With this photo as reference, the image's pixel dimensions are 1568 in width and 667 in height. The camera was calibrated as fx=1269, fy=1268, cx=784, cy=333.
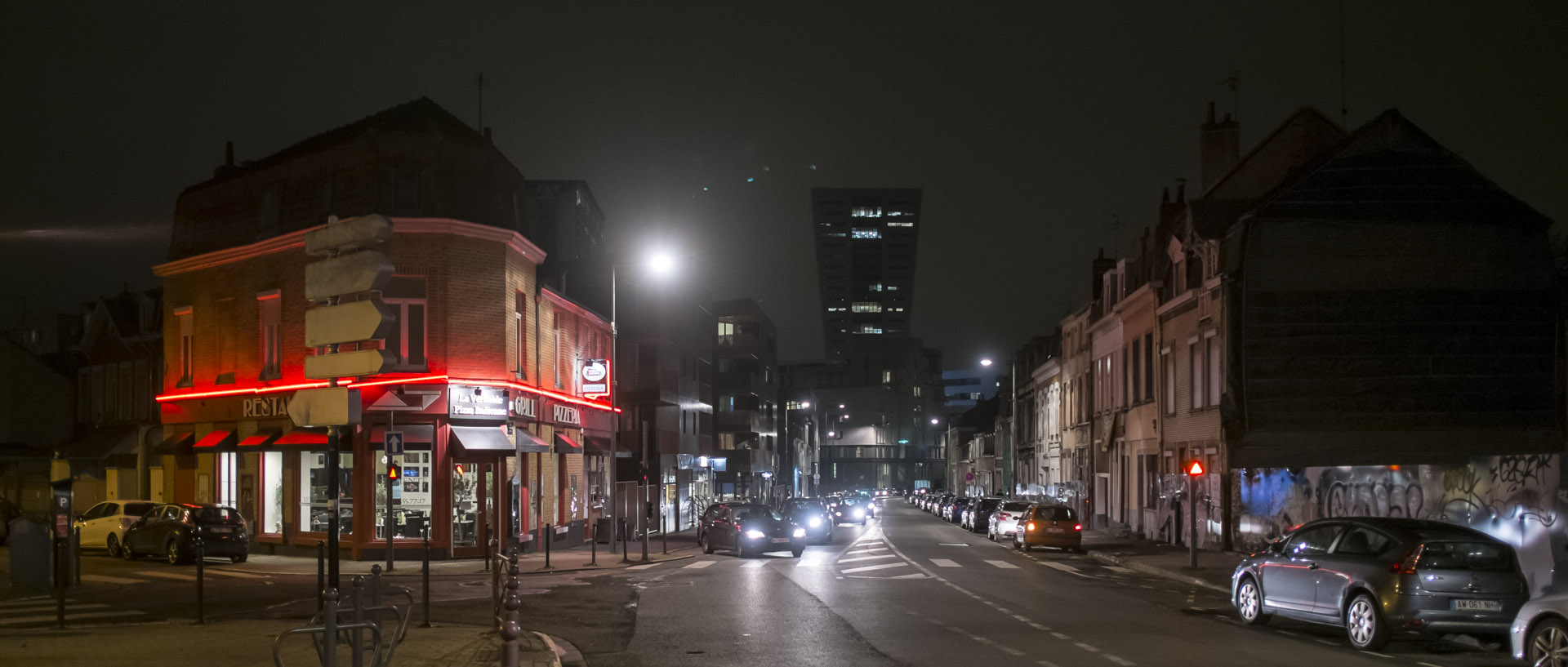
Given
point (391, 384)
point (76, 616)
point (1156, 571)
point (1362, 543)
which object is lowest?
point (1156, 571)

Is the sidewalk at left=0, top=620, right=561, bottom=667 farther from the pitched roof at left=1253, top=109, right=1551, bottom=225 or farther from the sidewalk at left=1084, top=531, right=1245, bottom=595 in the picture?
the pitched roof at left=1253, top=109, right=1551, bottom=225

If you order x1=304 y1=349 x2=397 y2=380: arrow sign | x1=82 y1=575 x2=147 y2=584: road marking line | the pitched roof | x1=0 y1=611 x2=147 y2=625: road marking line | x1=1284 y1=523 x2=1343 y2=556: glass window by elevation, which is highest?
the pitched roof

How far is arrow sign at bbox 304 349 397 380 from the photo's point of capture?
11523 mm

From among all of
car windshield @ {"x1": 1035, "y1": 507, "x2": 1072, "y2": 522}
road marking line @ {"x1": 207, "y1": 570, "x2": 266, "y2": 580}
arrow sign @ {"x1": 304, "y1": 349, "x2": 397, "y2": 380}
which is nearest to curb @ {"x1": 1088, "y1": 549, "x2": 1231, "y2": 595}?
car windshield @ {"x1": 1035, "y1": 507, "x2": 1072, "y2": 522}

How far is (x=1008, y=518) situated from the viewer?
1688 inches

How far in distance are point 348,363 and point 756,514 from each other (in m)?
24.1

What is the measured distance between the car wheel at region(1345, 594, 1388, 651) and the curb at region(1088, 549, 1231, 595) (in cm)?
759

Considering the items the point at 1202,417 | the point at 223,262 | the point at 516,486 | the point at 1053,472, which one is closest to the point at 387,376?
the point at 516,486

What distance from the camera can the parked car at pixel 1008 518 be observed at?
4209 centimetres

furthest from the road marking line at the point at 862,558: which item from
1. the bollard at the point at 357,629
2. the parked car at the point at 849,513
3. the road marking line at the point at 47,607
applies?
the parked car at the point at 849,513

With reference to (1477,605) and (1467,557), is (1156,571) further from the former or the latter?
(1477,605)

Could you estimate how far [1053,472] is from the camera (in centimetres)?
6800

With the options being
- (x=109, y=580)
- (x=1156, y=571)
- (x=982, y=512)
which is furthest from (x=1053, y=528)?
(x=109, y=580)

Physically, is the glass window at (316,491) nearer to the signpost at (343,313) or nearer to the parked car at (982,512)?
the signpost at (343,313)
